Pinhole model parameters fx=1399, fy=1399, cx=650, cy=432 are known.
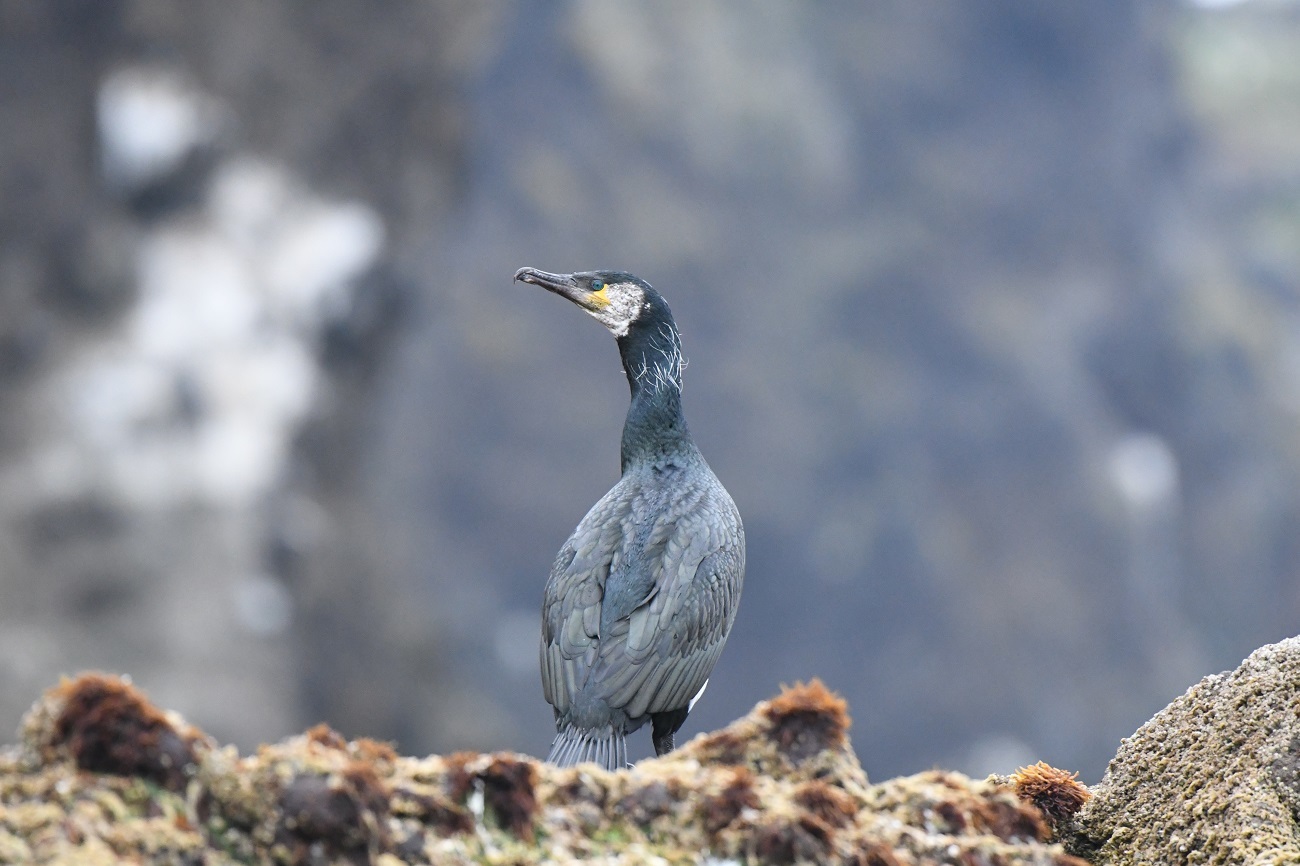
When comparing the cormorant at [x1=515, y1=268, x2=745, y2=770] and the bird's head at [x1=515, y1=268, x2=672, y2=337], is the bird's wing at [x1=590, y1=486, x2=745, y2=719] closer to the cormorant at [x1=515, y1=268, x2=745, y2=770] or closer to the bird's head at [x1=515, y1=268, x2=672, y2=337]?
the cormorant at [x1=515, y1=268, x2=745, y2=770]

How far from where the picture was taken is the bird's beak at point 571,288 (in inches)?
376

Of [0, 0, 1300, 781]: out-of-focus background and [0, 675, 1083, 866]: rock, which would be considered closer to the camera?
[0, 675, 1083, 866]: rock

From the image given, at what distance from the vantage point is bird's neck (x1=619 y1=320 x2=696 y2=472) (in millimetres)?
9445

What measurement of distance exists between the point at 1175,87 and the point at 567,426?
3394 centimetres

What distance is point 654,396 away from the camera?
9.47 metres

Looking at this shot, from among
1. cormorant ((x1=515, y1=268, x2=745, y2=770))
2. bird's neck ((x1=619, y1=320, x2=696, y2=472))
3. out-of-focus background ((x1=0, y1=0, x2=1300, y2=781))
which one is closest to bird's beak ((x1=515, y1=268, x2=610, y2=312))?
bird's neck ((x1=619, y1=320, x2=696, y2=472))

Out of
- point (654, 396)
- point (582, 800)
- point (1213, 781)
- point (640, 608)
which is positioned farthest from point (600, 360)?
point (582, 800)

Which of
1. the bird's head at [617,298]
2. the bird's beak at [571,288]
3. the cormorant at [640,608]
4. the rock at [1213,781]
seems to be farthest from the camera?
the bird's head at [617,298]

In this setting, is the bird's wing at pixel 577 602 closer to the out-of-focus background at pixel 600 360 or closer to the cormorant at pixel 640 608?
the cormorant at pixel 640 608

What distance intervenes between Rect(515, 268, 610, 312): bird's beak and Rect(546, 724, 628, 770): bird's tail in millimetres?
3247

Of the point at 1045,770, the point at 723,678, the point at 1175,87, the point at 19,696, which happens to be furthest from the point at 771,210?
the point at 1045,770

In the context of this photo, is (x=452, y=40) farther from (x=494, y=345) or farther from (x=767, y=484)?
(x=767, y=484)

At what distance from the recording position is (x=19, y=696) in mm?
31031

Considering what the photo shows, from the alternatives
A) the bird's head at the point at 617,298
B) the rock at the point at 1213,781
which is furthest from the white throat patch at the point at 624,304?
the rock at the point at 1213,781
